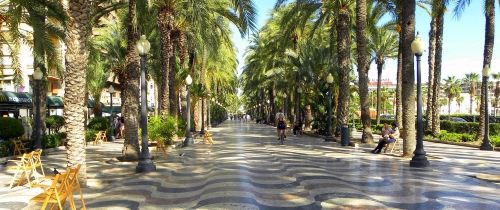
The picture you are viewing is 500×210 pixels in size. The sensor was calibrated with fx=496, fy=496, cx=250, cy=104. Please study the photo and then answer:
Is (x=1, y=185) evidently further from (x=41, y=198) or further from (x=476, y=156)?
(x=476, y=156)

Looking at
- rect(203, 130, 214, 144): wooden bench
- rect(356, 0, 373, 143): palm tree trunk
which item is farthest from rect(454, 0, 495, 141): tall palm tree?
rect(203, 130, 214, 144): wooden bench

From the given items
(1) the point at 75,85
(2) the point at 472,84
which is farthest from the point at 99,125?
(2) the point at 472,84

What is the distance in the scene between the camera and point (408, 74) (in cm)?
1653

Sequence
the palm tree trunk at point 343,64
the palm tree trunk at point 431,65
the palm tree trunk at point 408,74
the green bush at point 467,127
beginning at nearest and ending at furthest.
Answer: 1. the palm tree trunk at point 408,74
2. the palm tree trunk at point 343,64
3. the green bush at point 467,127
4. the palm tree trunk at point 431,65

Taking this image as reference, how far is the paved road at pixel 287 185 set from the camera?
8570mm

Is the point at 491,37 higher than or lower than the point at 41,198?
higher

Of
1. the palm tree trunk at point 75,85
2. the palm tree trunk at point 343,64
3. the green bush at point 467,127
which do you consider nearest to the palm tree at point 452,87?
the green bush at point 467,127

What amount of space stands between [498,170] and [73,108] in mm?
10976

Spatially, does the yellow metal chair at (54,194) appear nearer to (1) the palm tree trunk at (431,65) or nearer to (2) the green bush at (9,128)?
(2) the green bush at (9,128)

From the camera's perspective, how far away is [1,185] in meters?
11.3

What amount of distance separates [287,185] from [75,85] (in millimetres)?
5116

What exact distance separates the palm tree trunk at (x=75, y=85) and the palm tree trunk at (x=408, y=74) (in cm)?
1051

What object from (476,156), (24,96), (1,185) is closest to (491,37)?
(476,156)

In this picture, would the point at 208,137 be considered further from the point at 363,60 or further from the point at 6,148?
the point at 6,148
